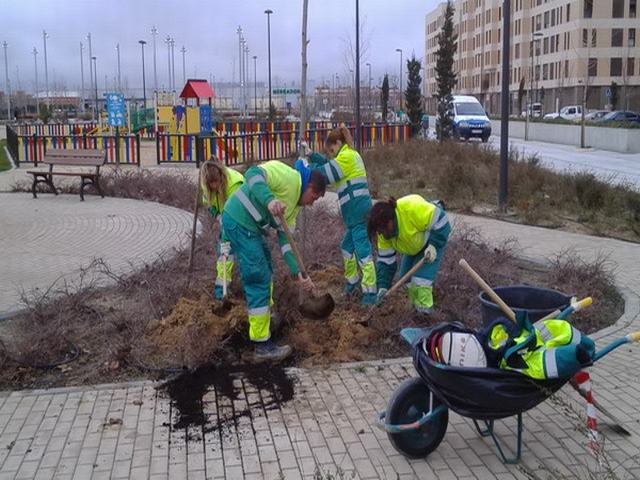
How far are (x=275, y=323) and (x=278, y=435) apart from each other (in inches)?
65.0

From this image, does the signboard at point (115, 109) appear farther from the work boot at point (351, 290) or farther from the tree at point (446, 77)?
the work boot at point (351, 290)

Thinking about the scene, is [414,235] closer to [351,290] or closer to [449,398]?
[351,290]

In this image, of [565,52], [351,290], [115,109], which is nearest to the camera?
[351,290]

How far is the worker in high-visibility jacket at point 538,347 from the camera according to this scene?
11.8 feet

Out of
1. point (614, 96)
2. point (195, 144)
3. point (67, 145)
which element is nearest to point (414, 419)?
point (195, 144)

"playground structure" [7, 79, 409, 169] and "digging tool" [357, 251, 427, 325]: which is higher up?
"playground structure" [7, 79, 409, 169]

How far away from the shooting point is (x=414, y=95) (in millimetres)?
29922

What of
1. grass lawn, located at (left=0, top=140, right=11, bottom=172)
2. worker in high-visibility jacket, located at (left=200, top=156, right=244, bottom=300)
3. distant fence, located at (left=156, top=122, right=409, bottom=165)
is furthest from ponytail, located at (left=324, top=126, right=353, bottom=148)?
grass lawn, located at (left=0, top=140, right=11, bottom=172)

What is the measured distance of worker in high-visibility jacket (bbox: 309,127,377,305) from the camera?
6.64m

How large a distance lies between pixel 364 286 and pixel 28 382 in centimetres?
284

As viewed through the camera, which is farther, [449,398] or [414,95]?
[414,95]

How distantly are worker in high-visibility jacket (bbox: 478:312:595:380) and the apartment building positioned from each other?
53620mm

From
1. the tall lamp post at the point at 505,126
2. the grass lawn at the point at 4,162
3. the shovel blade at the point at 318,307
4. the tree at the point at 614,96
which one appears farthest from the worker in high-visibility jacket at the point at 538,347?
the tree at the point at 614,96

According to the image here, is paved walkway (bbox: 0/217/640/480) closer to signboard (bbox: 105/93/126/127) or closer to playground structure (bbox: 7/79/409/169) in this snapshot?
playground structure (bbox: 7/79/409/169)
